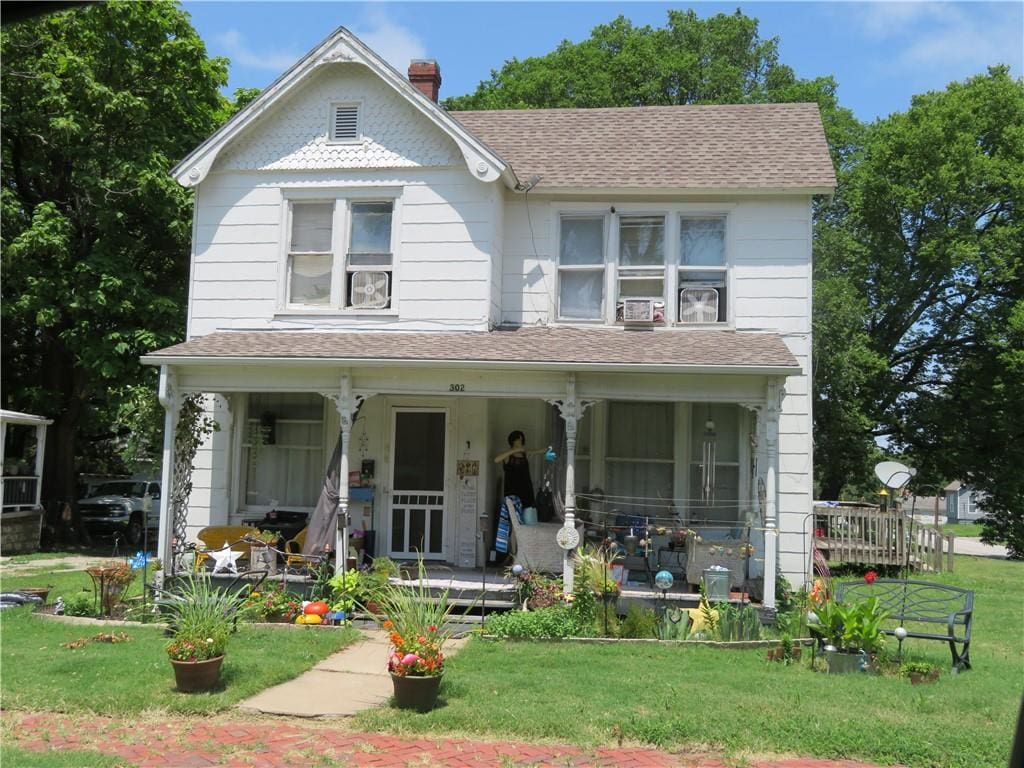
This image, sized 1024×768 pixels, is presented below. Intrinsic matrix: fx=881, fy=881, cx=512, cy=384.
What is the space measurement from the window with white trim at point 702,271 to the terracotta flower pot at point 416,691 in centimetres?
771

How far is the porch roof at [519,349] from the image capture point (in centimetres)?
1090

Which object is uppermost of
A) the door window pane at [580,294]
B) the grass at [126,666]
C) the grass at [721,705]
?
the door window pane at [580,294]

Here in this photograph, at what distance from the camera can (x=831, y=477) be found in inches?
1104

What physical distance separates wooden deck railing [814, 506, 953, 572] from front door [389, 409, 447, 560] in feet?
25.3

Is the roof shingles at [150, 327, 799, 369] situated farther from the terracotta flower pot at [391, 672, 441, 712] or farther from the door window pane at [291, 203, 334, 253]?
the terracotta flower pot at [391, 672, 441, 712]

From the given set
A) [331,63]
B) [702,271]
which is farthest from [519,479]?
[331,63]

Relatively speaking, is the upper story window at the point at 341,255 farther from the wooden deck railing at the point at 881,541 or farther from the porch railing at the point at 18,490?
the porch railing at the point at 18,490

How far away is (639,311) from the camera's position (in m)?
13.1

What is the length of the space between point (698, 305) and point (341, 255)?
541cm

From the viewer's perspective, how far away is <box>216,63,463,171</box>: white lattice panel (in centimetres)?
1313

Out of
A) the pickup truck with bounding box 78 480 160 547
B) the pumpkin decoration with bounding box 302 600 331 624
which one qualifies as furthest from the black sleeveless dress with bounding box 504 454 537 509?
the pickup truck with bounding box 78 480 160 547

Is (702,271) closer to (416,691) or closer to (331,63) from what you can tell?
A: (331,63)

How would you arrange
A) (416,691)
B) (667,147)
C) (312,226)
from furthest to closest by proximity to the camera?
(667,147), (312,226), (416,691)

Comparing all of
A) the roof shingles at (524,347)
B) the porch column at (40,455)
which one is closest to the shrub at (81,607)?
the roof shingles at (524,347)
